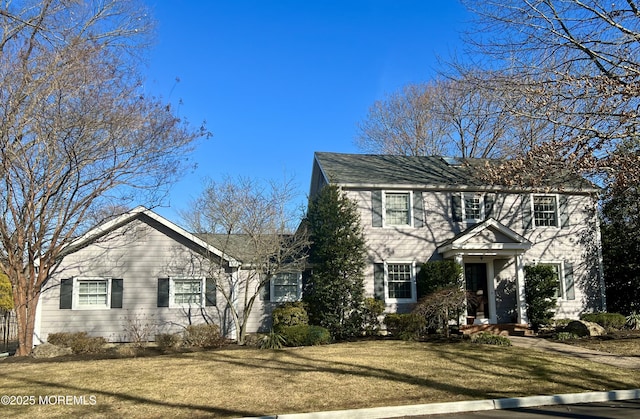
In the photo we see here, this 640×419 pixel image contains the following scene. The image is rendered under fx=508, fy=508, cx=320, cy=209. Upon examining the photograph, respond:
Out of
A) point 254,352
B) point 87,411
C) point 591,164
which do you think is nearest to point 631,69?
point 591,164

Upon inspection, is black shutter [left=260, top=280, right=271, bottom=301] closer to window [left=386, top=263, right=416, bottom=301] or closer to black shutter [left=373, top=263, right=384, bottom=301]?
black shutter [left=373, top=263, right=384, bottom=301]

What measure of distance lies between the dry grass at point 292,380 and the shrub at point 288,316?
10.8 feet

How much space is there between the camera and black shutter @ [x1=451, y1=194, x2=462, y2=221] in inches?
801

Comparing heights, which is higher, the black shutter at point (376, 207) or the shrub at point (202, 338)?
the black shutter at point (376, 207)

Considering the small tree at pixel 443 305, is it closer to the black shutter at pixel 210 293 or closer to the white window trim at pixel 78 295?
the black shutter at pixel 210 293

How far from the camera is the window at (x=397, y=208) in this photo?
19.9m

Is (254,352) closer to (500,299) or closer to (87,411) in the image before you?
(87,411)

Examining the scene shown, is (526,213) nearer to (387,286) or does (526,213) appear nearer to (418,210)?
(418,210)

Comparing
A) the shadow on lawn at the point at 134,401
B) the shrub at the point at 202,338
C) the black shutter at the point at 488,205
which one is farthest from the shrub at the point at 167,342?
the black shutter at the point at 488,205

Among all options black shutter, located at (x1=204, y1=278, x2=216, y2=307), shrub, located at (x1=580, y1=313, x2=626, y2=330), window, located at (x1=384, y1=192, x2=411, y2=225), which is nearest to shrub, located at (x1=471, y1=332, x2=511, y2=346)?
shrub, located at (x1=580, y1=313, x2=626, y2=330)

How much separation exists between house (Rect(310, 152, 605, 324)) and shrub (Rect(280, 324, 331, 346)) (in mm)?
4067

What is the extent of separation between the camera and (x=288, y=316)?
16.9 meters

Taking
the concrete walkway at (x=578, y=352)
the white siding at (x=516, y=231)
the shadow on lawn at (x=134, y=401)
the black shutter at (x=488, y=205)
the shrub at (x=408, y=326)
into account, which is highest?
the black shutter at (x=488, y=205)

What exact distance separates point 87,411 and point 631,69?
11.9 m
